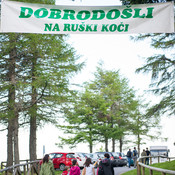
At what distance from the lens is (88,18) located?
7734 mm

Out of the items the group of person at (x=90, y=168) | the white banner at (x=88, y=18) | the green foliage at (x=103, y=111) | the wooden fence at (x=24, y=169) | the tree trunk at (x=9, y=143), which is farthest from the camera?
the green foliage at (x=103, y=111)

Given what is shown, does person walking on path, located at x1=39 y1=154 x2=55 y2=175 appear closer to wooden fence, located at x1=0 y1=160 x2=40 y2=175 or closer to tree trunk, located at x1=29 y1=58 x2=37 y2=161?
wooden fence, located at x1=0 y1=160 x2=40 y2=175

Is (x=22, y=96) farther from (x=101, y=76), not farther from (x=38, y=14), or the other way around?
(x=101, y=76)

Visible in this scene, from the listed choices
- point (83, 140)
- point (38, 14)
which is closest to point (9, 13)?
point (38, 14)

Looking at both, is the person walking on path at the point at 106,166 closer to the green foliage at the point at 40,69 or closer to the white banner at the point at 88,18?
the white banner at the point at 88,18

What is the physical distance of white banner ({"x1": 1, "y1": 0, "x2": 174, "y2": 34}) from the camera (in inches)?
303

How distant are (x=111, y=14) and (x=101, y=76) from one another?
4096 centimetres

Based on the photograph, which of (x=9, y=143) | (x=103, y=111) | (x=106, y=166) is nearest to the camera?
(x=106, y=166)

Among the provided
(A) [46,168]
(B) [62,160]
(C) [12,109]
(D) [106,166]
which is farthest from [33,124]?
(D) [106,166]

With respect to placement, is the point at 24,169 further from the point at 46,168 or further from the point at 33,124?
the point at 33,124

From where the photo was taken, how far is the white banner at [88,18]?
770 centimetres

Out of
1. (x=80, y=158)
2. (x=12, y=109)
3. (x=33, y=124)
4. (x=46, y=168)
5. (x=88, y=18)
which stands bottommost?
(x=80, y=158)

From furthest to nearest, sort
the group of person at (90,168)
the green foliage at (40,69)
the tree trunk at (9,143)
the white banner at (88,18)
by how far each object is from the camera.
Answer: the tree trunk at (9,143), the green foliage at (40,69), the group of person at (90,168), the white banner at (88,18)

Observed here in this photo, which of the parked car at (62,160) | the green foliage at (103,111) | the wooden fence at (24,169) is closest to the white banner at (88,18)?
the wooden fence at (24,169)
